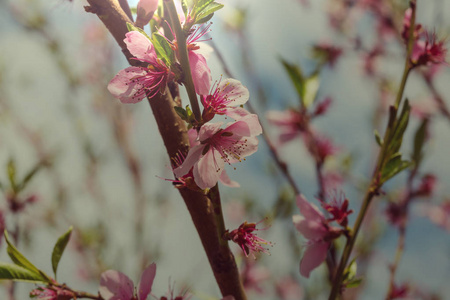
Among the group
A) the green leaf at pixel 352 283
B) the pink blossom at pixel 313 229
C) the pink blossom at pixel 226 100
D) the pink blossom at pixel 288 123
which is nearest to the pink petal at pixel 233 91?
the pink blossom at pixel 226 100

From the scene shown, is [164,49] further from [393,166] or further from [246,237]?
[393,166]

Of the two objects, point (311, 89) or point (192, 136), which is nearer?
point (192, 136)

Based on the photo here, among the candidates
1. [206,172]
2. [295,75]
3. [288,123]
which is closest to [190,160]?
[206,172]

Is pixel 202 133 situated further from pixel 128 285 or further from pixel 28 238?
pixel 28 238

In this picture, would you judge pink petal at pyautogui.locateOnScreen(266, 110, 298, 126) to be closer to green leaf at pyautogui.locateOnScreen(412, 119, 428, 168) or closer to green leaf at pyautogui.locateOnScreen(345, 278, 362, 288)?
green leaf at pyautogui.locateOnScreen(412, 119, 428, 168)

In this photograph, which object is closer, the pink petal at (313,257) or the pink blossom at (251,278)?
the pink petal at (313,257)

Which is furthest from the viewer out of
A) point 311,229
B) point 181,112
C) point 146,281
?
point 311,229

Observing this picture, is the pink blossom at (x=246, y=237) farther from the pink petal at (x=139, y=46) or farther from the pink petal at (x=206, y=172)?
the pink petal at (x=139, y=46)
